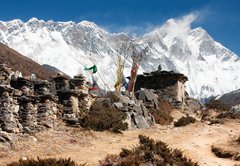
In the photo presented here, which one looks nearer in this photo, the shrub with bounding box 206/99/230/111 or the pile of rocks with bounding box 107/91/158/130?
the pile of rocks with bounding box 107/91/158/130

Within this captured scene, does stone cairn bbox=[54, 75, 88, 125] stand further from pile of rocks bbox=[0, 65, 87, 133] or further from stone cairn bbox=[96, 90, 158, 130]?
Result: stone cairn bbox=[96, 90, 158, 130]

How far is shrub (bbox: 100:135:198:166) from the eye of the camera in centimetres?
1223

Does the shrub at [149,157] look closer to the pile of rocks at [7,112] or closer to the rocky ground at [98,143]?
the rocky ground at [98,143]

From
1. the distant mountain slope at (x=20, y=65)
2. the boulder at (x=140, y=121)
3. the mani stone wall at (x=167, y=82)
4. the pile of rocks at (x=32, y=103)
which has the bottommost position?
the boulder at (x=140, y=121)

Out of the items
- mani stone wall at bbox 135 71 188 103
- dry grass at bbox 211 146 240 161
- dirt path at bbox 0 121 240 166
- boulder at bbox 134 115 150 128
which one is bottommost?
dry grass at bbox 211 146 240 161

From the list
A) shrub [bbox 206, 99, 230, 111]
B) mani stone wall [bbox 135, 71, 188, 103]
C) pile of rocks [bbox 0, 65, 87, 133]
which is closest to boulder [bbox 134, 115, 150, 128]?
pile of rocks [bbox 0, 65, 87, 133]

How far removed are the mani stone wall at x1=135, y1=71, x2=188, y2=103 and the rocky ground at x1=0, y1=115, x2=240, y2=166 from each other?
15708 mm

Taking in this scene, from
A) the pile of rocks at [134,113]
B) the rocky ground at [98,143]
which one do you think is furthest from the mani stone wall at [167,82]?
the rocky ground at [98,143]

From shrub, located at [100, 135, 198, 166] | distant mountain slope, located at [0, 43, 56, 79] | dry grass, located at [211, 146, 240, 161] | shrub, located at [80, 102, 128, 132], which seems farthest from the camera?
distant mountain slope, located at [0, 43, 56, 79]

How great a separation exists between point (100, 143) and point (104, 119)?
137 inches

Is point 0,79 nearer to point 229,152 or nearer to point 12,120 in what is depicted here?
point 12,120

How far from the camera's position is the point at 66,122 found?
61.2ft

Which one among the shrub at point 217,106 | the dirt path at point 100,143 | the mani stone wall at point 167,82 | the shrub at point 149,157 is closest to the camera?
the shrub at point 149,157

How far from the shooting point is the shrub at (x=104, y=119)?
18778 millimetres
